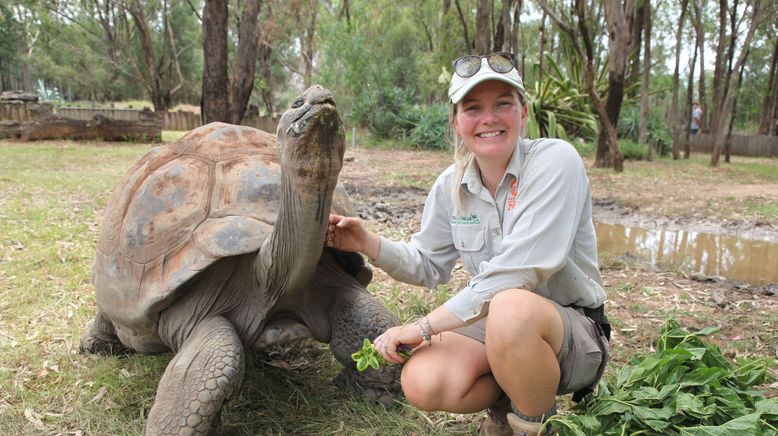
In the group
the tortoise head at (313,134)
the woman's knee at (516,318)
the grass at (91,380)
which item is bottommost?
the grass at (91,380)

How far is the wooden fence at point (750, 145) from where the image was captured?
14375 mm

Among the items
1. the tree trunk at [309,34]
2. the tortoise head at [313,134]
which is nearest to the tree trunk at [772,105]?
the tree trunk at [309,34]

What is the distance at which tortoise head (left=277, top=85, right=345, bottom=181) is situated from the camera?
146cm

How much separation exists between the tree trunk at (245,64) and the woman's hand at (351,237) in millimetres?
4791

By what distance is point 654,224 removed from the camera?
193 inches

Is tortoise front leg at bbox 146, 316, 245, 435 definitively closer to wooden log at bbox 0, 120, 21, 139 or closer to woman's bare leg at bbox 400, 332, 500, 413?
woman's bare leg at bbox 400, 332, 500, 413

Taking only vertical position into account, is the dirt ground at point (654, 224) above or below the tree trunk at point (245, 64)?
below

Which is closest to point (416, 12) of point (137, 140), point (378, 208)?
point (137, 140)

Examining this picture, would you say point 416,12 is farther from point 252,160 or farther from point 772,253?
point 252,160

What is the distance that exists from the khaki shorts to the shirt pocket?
0.29 meters

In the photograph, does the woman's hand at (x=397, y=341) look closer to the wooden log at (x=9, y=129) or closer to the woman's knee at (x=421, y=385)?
the woman's knee at (x=421, y=385)

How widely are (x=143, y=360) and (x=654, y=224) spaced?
4163 mm

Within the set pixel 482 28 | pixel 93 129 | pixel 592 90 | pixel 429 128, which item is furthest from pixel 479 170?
pixel 93 129

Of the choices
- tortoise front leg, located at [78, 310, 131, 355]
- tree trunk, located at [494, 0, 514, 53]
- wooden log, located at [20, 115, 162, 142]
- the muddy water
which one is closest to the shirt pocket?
tortoise front leg, located at [78, 310, 131, 355]
